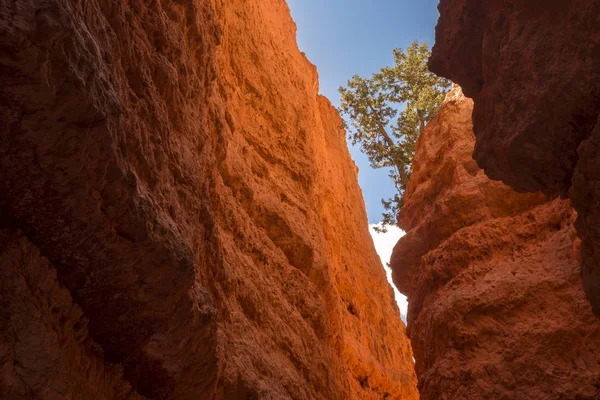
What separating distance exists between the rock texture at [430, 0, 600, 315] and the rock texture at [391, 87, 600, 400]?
7.04 feet

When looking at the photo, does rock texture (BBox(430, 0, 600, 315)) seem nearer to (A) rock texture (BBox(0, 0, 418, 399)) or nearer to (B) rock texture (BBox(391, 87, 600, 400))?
(B) rock texture (BBox(391, 87, 600, 400))

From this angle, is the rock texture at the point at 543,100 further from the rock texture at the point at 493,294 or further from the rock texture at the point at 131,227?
the rock texture at the point at 131,227

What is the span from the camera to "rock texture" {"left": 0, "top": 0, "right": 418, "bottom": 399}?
2820 mm

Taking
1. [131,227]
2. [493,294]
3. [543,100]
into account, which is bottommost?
[131,227]

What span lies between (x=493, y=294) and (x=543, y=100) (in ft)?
12.6

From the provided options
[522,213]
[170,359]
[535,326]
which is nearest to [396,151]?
[522,213]

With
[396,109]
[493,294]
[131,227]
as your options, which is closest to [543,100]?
[493,294]

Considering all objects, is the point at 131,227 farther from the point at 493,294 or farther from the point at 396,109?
the point at 396,109

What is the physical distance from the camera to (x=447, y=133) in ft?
38.5

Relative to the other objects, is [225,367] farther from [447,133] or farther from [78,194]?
[447,133]

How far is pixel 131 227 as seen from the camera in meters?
3.44

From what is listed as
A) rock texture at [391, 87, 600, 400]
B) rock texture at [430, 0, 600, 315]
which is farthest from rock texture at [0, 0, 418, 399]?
rock texture at [430, 0, 600, 315]

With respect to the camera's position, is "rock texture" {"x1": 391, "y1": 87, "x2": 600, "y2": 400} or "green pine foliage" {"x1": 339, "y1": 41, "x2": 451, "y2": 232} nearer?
"rock texture" {"x1": 391, "y1": 87, "x2": 600, "y2": 400}

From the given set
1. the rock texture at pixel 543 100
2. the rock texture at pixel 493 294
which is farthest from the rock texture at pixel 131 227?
the rock texture at pixel 543 100
